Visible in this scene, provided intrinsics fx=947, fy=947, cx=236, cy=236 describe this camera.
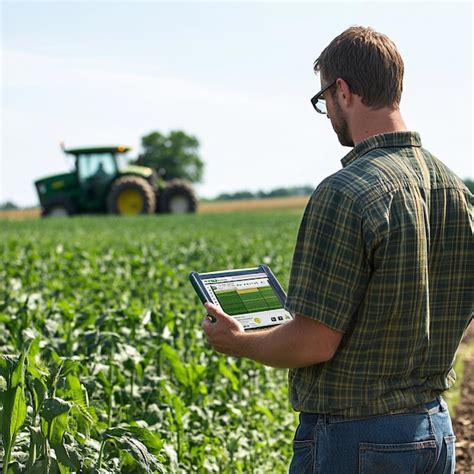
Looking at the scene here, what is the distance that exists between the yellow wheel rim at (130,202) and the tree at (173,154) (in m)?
63.5

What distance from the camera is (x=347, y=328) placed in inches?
101

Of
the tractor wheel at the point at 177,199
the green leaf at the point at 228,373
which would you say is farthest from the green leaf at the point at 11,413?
the tractor wheel at the point at 177,199

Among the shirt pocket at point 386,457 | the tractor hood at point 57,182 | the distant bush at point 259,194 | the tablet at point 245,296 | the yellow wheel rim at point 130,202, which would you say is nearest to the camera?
the shirt pocket at point 386,457

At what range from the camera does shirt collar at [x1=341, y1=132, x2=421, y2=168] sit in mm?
2684

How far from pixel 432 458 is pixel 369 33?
121cm

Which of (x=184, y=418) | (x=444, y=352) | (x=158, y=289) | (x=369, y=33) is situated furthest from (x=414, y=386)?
(x=158, y=289)

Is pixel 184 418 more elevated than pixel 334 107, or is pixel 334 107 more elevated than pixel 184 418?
pixel 334 107

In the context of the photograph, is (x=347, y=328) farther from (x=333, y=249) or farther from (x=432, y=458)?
(x=432, y=458)

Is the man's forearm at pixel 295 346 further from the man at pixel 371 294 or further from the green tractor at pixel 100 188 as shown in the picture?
the green tractor at pixel 100 188

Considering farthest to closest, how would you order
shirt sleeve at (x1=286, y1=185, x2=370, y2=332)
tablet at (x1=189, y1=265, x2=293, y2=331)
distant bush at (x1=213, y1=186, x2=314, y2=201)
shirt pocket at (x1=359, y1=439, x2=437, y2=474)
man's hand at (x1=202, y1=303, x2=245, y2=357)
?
distant bush at (x1=213, y1=186, x2=314, y2=201) < tablet at (x1=189, y1=265, x2=293, y2=331) < man's hand at (x1=202, y1=303, x2=245, y2=357) < shirt pocket at (x1=359, y1=439, x2=437, y2=474) < shirt sleeve at (x1=286, y1=185, x2=370, y2=332)

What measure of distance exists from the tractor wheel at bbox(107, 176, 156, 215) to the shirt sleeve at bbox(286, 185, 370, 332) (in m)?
32.5

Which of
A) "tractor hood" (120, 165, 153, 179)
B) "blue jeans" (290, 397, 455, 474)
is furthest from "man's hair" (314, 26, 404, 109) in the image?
"tractor hood" (120, 165, 153, 179)

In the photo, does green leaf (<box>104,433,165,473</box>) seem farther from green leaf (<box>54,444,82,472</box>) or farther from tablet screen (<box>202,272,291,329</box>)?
tablet screen (<box>202,272,291,329</box>)

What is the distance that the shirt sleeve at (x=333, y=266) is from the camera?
8.19ft
